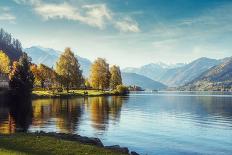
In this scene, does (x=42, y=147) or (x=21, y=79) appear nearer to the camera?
(x=42, y=147)

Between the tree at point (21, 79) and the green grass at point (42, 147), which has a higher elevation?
the tree at point (21, 79)

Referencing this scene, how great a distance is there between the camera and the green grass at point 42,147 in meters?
33.9

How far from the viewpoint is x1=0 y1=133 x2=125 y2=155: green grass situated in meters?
33.9

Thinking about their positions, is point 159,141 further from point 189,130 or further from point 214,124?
point 214,124

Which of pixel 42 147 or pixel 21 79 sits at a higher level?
pixel 21 79

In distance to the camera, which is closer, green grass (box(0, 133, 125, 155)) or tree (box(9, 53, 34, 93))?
green grass (box(0, 133, 125, 155))

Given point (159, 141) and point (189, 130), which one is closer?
point (159, 141)

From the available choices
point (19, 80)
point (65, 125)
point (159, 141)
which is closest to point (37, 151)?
point (159, 141)

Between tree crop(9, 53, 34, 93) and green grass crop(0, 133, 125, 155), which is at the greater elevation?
tree crop(9, 53, 34, 93)

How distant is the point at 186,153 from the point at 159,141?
26.3 feet

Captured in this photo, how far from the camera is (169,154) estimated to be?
4478cm

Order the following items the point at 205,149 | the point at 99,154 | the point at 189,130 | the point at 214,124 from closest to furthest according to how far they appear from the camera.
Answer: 1. the point at 99,154
2. the point at 205,149
3. the point at 189,130
4. the point at 214,124

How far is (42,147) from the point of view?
36094 millimetres

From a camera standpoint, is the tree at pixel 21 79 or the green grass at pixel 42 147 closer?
the green grass at pixel 42 147
